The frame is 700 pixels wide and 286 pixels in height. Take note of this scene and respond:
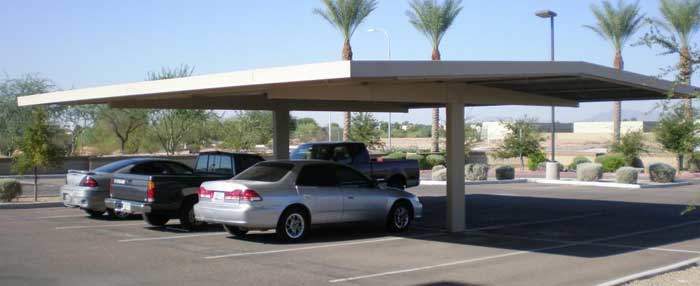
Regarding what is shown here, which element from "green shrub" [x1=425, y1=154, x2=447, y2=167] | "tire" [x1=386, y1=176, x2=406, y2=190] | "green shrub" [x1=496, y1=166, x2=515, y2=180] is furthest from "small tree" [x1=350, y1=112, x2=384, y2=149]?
"tire" [x1=386, y1=176, x2=406, y2=190]

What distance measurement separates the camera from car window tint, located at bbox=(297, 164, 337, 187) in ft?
47.6

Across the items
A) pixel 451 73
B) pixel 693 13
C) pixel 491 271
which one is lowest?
pixel 491 271

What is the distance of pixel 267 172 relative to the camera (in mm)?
14664

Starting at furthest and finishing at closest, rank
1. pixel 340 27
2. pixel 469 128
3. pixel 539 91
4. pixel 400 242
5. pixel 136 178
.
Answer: pixel 469 128 → pixel 340 27 → pixel 539 91 → pixel 136 178 → pixel 400 242

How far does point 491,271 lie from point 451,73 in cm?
348

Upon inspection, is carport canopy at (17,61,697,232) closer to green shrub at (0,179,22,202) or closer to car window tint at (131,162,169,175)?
car window tint at (131,162,169,175)

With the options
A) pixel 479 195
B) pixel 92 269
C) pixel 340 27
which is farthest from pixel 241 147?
pixel 92 269

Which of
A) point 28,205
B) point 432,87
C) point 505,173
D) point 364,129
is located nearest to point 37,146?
point 28,205

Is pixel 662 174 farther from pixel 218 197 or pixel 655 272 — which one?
pixel 218 197

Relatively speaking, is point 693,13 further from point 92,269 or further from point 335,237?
point 92,269

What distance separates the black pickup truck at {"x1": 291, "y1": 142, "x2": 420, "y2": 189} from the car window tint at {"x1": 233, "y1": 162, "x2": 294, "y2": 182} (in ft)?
21.3

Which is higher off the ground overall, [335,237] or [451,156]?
[451,156]

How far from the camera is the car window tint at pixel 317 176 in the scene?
14.5m

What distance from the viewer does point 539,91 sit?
57.6 feet
